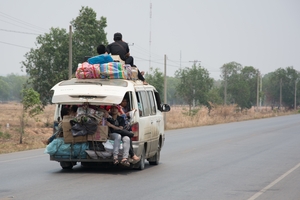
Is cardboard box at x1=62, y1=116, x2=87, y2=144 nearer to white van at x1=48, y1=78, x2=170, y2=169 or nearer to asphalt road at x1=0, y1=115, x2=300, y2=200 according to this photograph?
white van at x1=48, y1=78, x2=170, y2=169

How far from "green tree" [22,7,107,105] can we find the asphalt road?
20.9 m

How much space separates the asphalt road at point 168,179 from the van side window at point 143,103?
4.52 ft

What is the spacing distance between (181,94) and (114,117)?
183 feet

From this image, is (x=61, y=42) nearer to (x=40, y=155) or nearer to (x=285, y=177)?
(x=40, y=155)

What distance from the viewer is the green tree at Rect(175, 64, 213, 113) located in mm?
68562

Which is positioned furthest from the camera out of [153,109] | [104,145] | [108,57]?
[153,109]

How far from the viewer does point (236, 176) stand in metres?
14.1

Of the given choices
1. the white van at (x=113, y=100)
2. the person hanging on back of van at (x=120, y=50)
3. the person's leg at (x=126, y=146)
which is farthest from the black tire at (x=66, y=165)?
the person hanging on back of van at (x=120, y=50)

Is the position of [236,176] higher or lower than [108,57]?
lower

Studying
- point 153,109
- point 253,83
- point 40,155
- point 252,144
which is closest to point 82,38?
point 252,144

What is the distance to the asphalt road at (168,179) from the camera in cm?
1089

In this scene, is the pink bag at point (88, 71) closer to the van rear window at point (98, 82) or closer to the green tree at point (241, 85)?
the van rear window at point (98, 82)

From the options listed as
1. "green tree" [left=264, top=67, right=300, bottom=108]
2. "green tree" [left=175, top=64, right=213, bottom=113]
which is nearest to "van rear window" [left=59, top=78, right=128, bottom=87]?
"green tree" [left=175, top=64, right=213, bottom=113]

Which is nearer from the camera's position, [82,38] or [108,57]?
[108,57]
